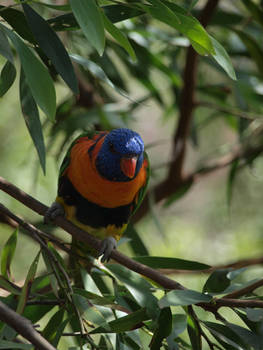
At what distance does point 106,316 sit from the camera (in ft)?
4.27

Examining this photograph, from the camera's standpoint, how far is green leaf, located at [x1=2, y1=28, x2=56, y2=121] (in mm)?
1109

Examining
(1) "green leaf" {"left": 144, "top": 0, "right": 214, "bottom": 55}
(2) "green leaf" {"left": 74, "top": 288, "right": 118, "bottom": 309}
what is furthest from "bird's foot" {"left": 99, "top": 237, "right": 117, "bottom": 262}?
(1) "green leaf" {"left": 144, "top": 0, "right": 214, "bottom": 55}

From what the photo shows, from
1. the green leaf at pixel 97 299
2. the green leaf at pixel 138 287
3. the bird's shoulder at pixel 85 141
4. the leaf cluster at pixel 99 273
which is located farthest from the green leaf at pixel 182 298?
the bird's shoulder at pixel 85 141

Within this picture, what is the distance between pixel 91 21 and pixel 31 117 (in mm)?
303

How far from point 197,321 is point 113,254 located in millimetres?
277

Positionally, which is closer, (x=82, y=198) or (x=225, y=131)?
(x=82, y=198)

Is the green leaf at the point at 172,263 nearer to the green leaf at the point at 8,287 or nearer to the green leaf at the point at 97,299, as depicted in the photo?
the green leaf at the point at 97,299

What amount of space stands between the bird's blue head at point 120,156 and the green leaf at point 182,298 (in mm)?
666

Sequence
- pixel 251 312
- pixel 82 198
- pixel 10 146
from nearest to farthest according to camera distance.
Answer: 1. pixel 251 312
2. pixel 82 198
3. pixel 10 146

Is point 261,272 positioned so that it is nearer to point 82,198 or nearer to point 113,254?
point 82,198

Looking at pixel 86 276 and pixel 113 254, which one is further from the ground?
pixel 113 254

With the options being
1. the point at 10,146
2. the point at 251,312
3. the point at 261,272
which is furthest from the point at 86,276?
the point at 10,146

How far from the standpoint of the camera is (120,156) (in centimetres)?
177

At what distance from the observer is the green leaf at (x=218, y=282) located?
4.23ft
